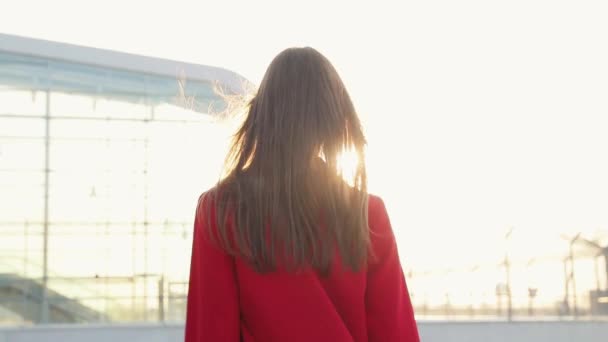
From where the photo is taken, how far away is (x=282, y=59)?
3.16 m

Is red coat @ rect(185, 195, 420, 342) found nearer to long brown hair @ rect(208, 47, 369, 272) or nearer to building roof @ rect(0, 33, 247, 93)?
long brown hair @ rect(208, 47, 369, 272)

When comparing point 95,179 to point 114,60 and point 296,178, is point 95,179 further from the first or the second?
point 296,178

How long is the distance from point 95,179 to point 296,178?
17.5m

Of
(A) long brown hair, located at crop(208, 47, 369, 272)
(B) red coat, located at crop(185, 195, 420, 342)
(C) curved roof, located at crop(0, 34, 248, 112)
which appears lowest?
(B) red coat, located at crop(185, 195, 420, 342)

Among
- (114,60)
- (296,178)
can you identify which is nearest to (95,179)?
(114,60)

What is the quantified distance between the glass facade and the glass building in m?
0.02

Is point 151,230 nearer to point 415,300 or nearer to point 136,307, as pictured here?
point 136,307

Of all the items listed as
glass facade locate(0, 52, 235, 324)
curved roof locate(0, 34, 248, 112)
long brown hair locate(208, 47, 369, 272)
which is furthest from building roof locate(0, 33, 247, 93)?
long brown hair locate(208, 47, 369, 272)

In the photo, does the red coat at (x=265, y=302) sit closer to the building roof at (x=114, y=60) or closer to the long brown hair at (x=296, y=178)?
the long brown hair at (x=296, y=178)

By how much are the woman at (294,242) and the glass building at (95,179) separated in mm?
16126

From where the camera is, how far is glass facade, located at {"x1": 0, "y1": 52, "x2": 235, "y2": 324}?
19.3m

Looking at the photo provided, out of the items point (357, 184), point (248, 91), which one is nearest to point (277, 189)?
point (357, 184)

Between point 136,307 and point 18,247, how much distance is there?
2137mm

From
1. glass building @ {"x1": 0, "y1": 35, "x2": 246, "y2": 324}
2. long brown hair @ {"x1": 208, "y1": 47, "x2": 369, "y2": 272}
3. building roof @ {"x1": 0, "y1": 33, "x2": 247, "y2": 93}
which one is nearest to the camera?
long brown hair @ {"x1": 208, "y1": 47, "x2": 369, "y2": 272}
